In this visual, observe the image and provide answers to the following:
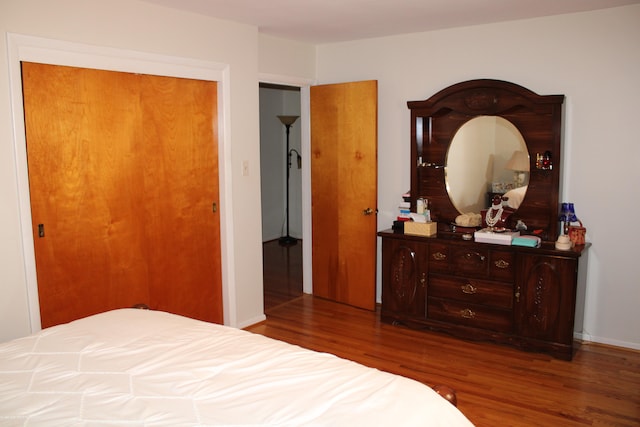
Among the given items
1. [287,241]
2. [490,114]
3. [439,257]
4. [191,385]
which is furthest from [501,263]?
[287,241]

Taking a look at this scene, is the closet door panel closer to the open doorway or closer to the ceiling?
the ceiling

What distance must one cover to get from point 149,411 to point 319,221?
3559mm

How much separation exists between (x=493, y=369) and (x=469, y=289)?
27.0 inches

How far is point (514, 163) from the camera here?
4.14 meters

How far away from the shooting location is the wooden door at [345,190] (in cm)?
473

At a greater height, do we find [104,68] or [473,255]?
[104,68]

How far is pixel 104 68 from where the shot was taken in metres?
3.30

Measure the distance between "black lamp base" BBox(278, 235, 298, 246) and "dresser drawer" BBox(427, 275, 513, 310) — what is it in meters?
3.72

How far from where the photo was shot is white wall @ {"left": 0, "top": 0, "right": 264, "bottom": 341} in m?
2.86

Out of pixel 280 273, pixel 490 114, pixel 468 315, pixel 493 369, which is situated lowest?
pixel 493 369

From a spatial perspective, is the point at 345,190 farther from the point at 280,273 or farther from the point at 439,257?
the point at 280,273

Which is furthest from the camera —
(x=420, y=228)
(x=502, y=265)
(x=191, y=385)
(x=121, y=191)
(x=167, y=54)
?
(x=420, y=228)

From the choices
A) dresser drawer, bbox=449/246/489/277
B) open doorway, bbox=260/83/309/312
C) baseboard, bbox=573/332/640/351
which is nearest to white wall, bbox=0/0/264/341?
dresser drawer, bbox=449/246/489/277

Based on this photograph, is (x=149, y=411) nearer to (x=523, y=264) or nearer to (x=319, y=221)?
(x=523, y=264)
